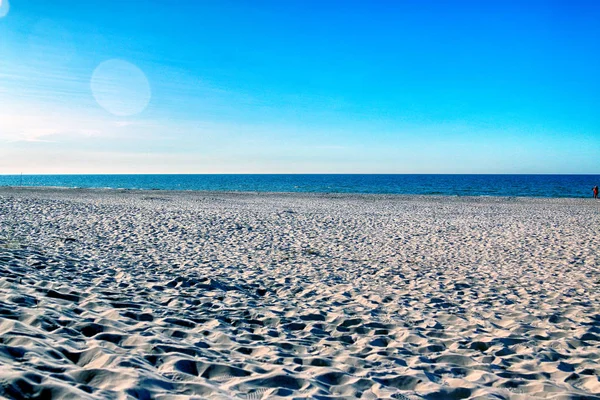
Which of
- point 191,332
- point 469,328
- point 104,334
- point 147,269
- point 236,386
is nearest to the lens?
point 236,386

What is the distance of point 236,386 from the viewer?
145 inches

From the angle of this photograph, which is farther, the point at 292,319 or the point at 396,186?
the point at 396,186

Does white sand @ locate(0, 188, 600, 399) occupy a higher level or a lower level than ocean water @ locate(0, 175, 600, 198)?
lower

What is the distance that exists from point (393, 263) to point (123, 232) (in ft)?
30.6

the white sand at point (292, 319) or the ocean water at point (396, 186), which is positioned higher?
the ocean water at point (396, 186)

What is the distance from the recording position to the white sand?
377 cm

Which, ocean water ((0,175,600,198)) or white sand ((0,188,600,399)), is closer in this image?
white sand ((0,188,600,399))

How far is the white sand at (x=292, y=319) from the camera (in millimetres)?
3771

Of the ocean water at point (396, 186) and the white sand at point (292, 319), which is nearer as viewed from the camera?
the white sand at point (292, 319)

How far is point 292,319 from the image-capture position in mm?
6020

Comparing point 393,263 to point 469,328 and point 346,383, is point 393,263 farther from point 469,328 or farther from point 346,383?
point 346,383

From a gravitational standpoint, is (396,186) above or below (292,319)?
above

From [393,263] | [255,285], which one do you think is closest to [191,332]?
[255,285]

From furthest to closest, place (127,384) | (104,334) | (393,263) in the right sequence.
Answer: (393,263), (104,334), (127,384)
